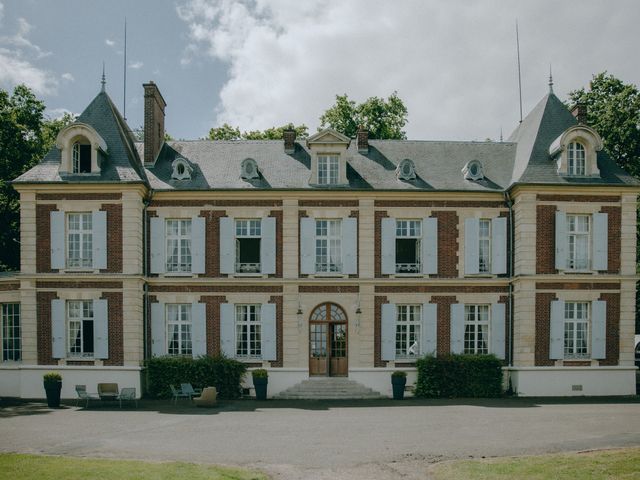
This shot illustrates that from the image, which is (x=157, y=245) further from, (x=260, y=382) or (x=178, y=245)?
(x=260, y=382)

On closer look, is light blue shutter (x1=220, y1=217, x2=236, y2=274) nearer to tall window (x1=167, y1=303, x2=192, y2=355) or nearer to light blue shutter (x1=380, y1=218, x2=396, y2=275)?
tall window (x1=167, y1=303, x2=192, y2=355)

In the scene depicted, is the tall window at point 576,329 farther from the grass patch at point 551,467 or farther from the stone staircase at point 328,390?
the grass patch at point 551,467

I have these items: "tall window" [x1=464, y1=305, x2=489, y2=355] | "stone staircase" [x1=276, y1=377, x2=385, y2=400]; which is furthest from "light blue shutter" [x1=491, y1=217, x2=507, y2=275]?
"stone staircase" [x1=276, y1=377, x2=385, y2=400]

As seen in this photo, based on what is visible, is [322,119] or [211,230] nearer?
[211,230]

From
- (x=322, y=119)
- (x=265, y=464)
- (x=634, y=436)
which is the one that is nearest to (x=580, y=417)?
(x=634, y=436)

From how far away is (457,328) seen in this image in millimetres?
22703

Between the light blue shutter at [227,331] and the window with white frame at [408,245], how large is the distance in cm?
615

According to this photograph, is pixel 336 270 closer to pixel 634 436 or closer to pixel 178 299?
pixel 178 299

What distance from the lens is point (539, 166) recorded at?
2275cm

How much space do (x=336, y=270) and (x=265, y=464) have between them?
1167 centimetres

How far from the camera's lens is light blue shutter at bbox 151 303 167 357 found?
73.8 feet

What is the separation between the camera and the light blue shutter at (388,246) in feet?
74.4

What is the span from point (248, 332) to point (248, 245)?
10.2ft

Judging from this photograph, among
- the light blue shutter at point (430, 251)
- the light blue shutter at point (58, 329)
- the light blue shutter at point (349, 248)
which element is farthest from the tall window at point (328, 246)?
the light blue shutter at point (58, 329)
